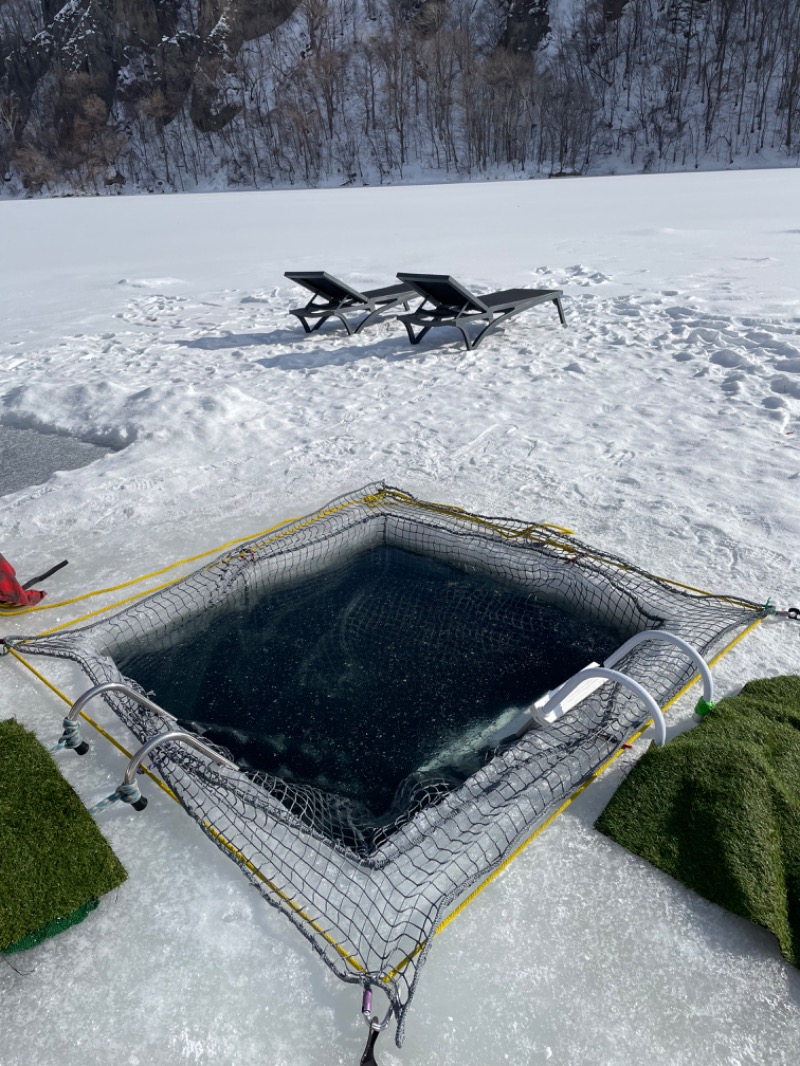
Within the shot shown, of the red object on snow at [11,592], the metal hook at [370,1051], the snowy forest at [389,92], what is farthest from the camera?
the snowy forest at [389,92]

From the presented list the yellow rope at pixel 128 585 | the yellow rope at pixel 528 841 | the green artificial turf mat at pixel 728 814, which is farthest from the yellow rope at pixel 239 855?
the green artificial turf mat at pixel 728 814

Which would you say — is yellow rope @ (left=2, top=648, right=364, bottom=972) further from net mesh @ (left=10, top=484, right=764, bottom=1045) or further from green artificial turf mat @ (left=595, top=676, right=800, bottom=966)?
green artificial turf mat @ (left=595, top=676, right=800, bottom=966)

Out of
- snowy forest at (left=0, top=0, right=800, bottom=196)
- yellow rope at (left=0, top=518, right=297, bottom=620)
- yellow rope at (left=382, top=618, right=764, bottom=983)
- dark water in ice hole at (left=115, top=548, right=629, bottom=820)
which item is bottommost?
dark water in ice hole at (left=115, top=548, right=629, bottom=820)

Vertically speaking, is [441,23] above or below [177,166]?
above

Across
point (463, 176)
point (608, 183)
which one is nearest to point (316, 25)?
point (463, 176)

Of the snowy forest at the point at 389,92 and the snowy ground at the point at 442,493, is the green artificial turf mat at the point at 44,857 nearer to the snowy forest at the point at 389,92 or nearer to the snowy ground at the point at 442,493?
the snowy ground at the point at 442,493

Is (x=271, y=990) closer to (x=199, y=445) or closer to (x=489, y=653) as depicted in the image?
(x=489, y=653)

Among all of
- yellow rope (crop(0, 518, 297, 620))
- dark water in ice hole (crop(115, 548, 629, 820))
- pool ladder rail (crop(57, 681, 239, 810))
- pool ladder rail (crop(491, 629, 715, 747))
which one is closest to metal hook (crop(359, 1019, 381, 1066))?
dark water in ice hole (crop(115, 548, 629, 820))
